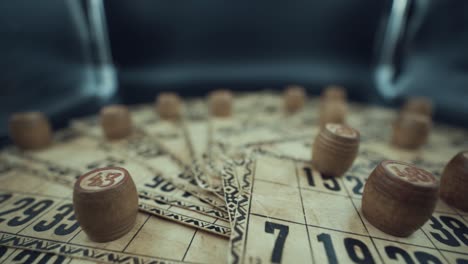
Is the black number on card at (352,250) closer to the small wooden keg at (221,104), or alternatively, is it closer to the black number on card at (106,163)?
the black number on card at (106,163)

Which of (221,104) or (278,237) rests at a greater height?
(221,104)

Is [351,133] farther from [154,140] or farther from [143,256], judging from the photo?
[154,140]

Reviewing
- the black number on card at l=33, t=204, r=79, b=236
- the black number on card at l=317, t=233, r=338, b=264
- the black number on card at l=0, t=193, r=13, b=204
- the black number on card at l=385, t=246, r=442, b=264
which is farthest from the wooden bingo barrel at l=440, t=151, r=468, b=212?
the black number on card at l=0, t=193, r=13, b=204

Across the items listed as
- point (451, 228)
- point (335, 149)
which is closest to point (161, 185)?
point (335, 149)

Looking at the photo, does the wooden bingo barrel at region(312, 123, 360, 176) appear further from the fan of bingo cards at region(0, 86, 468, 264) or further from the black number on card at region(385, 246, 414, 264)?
the black number on card at region(385, 246, 414, 264)

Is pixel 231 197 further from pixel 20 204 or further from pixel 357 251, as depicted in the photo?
pixel 20 204

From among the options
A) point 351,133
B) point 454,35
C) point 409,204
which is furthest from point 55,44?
point 454,35
